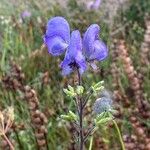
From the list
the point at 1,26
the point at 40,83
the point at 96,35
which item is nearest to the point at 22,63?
the point at 40,83

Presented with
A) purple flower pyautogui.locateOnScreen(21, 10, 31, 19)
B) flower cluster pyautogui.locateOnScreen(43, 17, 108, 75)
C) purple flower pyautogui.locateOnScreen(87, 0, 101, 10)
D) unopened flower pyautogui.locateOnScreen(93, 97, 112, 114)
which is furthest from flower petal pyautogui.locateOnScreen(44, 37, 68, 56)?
purple flower pyautogui.locateOnScreen(21, 10, 31, 19)

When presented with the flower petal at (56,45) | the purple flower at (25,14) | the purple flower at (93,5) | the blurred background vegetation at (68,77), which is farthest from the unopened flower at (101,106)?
the purple flower at (25,14)

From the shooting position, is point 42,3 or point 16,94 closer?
Answer: point 16,94

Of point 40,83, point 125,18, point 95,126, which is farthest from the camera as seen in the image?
point 125,18

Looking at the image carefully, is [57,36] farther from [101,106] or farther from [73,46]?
[101,106]

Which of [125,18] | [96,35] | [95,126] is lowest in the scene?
[95,126]

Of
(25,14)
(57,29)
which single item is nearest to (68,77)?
(25,14)

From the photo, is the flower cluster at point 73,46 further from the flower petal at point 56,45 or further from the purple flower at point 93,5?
the purple flower at point 93,5

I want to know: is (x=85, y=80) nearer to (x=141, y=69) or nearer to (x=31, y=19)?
(x=141, y=69)
